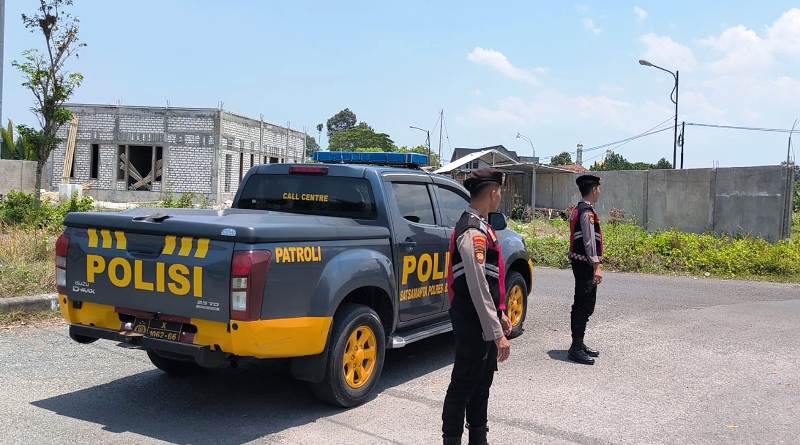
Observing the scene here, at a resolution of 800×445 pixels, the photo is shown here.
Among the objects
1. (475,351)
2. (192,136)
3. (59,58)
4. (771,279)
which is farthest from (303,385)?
(192,136)

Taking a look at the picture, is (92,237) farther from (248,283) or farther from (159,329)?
(248,283)

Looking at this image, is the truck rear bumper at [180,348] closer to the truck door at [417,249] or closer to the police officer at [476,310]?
the police officer at [476,310]

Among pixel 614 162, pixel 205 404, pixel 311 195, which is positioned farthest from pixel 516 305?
A: pixel 614 162

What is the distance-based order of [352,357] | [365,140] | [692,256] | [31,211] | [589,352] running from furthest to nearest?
[365,140], [31,211], [692,256], [589,352], [352,357]

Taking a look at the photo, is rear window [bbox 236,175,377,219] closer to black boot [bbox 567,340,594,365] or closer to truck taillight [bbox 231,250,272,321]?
truck taillight [bbox 231,250,272,321]

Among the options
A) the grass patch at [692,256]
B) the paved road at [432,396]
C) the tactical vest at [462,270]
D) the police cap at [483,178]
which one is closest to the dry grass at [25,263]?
the paved road at [432,396]

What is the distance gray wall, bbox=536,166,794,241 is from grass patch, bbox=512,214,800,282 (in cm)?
227

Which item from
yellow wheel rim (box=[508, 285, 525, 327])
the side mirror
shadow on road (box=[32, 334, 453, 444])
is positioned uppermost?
the side mirror

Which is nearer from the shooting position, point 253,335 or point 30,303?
point 253,335

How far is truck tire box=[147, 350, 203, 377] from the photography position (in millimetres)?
5793

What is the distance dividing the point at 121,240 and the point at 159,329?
0.68 metres

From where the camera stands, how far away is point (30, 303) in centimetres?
765

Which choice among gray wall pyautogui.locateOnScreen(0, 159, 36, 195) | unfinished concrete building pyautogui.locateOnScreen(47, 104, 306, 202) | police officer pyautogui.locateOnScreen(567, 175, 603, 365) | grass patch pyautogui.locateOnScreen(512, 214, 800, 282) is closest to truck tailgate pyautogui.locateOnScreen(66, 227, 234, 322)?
police officer pyautogui.locateOnScreen(567, 175, 603, 365)

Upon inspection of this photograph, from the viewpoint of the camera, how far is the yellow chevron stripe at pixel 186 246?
445cm
